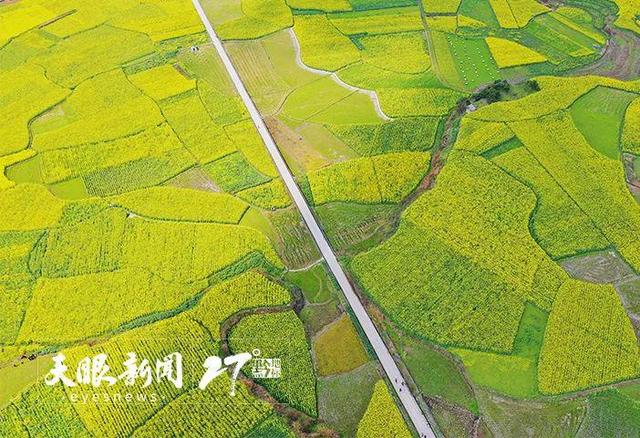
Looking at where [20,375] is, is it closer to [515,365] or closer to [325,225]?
[325,225]

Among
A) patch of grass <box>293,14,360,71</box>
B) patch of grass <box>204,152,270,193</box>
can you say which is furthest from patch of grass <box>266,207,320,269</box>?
patch of grass <box>293,14,360,71</box>

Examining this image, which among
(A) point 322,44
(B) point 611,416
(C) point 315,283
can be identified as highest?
(A) point 322,44

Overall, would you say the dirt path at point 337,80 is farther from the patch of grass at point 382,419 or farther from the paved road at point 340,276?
the patch of grass at point 382,419

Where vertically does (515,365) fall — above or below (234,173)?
below

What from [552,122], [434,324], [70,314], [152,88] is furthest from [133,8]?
[434,324]

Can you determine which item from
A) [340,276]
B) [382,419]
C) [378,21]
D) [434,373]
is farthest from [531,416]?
[378,21]

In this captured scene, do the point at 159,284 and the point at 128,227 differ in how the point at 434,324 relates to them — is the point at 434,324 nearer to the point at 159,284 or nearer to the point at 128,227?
the point at 159,284

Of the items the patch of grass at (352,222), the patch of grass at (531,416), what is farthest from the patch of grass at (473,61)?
the patch of grass at (531,416)
